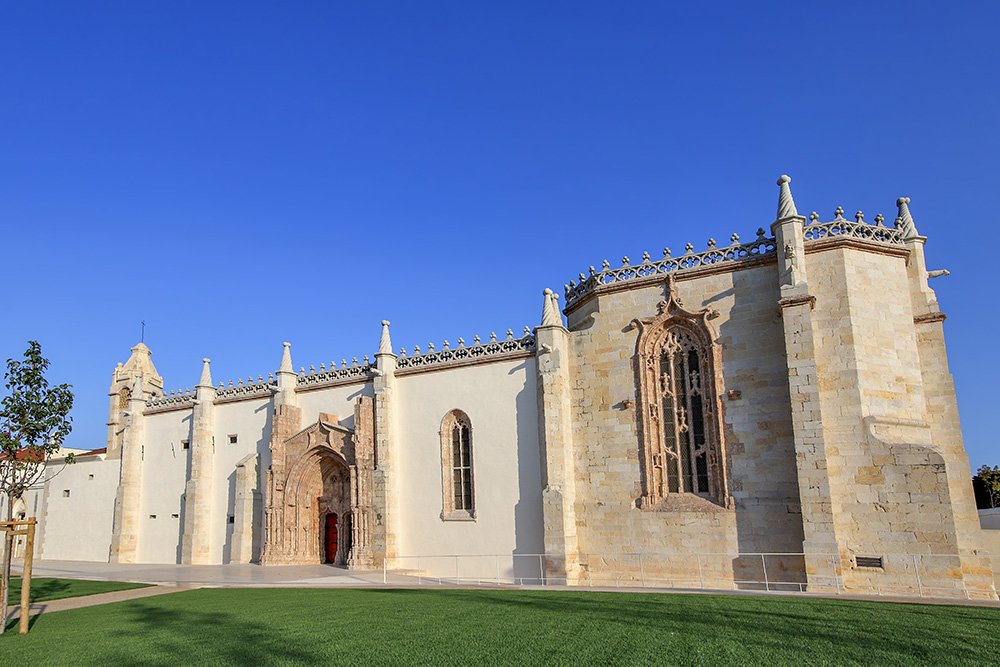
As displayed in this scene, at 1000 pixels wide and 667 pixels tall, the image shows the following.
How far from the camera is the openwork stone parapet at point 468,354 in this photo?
75.6 ft

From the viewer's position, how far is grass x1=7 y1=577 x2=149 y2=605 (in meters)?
17.6

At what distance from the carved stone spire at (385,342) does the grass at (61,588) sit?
1027cm

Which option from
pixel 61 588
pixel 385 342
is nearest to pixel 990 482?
pixel 385 342

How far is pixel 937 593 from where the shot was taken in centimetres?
1580

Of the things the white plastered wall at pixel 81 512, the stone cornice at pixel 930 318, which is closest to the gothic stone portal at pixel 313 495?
the white plastered wall at pixel 81 512

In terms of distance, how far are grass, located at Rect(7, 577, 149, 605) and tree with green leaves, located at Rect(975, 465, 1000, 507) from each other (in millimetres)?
53405

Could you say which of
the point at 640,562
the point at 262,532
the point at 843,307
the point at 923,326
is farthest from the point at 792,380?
the point at 262,532

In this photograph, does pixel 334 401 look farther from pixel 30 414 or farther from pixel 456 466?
pixel 30 414

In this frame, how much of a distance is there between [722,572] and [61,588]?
1786 cm

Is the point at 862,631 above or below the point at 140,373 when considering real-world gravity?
below

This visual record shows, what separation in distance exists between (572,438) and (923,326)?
403 inches

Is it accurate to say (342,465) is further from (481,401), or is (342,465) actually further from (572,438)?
(572,438)

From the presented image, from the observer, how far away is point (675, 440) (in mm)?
20281

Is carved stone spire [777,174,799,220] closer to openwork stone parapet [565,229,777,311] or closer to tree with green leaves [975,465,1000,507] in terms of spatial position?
openwork stone parapet [565,229,777,311]
